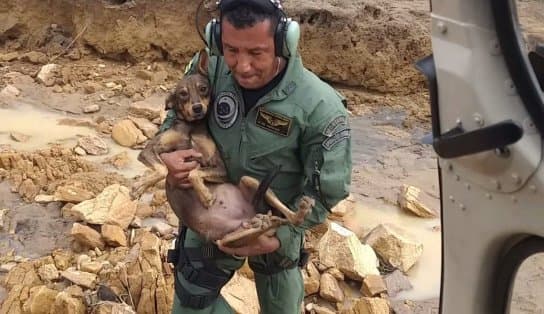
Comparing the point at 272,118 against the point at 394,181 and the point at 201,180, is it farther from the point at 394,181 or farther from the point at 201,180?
the point at 394,181

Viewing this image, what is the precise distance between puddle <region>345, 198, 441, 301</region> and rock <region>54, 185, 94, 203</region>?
173 centimetres

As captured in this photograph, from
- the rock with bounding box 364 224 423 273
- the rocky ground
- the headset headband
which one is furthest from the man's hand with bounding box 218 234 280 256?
the rock with bounding box 364 224 423 273

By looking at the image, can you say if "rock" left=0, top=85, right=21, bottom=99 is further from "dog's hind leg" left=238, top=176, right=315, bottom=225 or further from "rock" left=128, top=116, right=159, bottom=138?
"dog's hind leg" left=238, top=176, right=315, bottom=225

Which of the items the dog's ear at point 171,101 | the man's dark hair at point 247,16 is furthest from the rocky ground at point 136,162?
the dog's ear at point 171,101

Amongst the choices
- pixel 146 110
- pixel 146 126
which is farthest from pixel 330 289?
pixel 146 110

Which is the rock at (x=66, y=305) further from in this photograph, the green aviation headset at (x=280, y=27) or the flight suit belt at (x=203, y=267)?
the green aviation headset at (x=280, y=27)

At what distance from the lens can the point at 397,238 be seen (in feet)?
16.4

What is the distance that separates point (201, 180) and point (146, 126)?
13.3ft

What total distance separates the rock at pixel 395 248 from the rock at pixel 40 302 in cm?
194

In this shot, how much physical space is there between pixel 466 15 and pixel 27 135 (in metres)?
5.47

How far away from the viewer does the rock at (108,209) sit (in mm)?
4973

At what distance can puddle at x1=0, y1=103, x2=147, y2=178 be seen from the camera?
6.16 meters

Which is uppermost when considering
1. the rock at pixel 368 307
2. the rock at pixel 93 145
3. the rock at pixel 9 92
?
the rock at pixel 368 307

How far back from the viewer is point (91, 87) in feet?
25.2
